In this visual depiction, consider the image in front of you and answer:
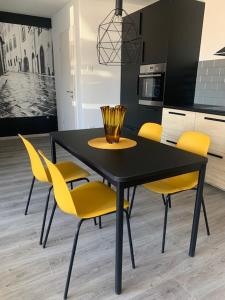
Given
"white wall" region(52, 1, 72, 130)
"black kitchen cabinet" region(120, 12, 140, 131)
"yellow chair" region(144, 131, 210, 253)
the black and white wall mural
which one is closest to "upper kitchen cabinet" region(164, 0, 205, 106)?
"black kitchen cabinet" region(120, 12, 140, 131)

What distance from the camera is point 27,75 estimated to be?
15.9ft

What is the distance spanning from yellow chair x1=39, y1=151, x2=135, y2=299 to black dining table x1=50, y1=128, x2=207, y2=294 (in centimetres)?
21

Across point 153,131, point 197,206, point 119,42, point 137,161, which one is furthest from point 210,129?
point 119,42

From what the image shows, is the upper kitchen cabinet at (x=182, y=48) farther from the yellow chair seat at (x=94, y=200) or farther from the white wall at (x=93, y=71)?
the yellow chair seat at (x=94, y=200)

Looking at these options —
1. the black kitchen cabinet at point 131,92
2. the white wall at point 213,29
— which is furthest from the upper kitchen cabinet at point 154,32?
the white wall at point 213,29

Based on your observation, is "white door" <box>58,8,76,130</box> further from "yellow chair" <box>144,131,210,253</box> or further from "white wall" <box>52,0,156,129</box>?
"yellow chair" <box>144,131,210,253</box>

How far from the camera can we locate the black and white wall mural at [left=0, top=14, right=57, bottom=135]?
4.61 meters

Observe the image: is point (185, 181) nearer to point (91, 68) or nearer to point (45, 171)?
point (45, 171)

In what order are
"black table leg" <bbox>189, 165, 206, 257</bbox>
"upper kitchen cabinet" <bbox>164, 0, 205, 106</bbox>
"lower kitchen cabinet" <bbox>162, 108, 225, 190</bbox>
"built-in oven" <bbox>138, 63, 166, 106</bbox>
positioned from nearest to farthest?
"black table leg" <bbox>189, 165, 206, 257</bbox> → "lower kitchen cabinet" <bbox>162, 108, 225, 190</bbox> → "upper kitchen cabinet" <bbox>164, 0, 205, 106</bbox> → "built-in oven" <bbox>138, 63, 166, 106</bbox>

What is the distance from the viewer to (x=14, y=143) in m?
4.69

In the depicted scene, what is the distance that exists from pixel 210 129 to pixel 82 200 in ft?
5.88

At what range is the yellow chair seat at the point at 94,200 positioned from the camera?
1387 millimetres

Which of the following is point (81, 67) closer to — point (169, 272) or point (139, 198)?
point (139, 198)

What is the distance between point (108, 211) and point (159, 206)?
1104 mm
